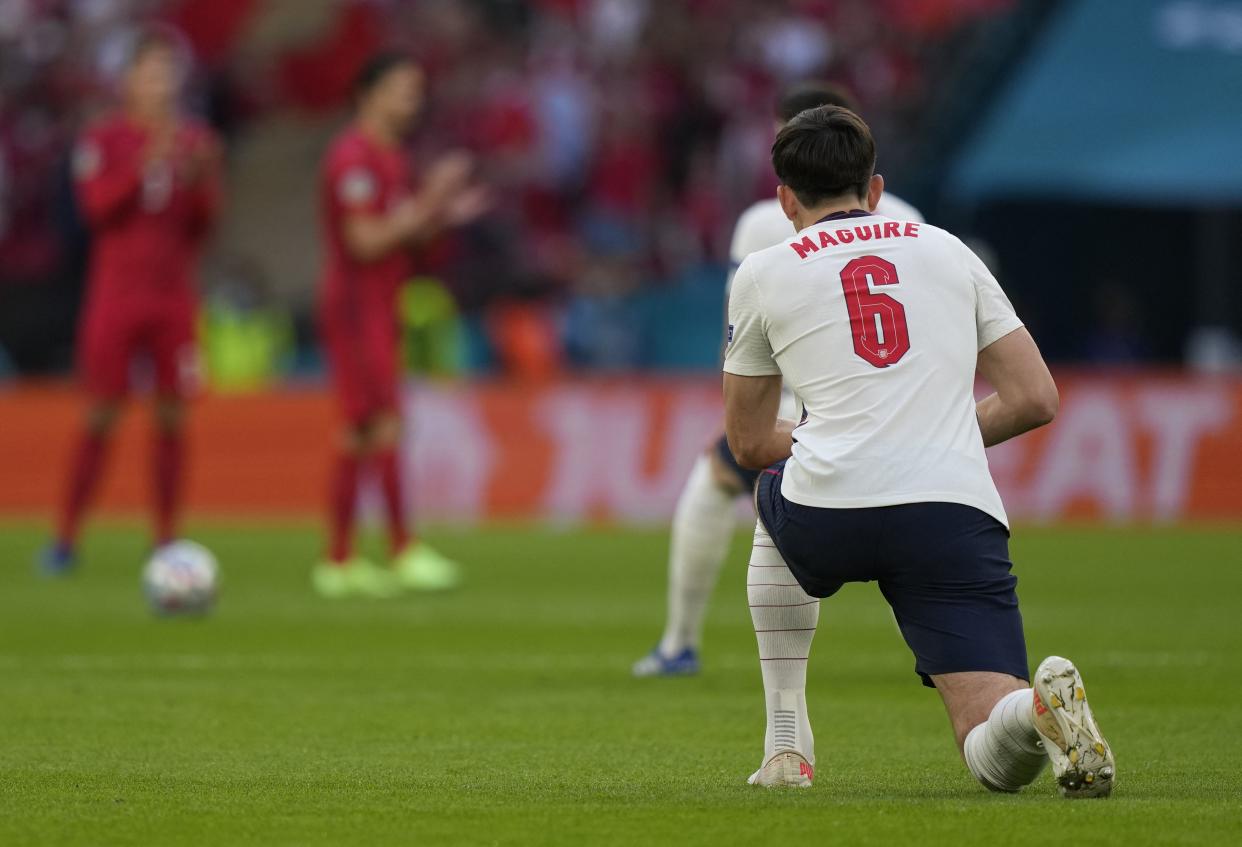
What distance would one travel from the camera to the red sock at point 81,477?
12031 millimetres

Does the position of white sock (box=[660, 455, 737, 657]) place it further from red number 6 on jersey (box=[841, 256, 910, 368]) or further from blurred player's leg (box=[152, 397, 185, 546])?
blurred player's leg (box=[152, 397, 185, 546])

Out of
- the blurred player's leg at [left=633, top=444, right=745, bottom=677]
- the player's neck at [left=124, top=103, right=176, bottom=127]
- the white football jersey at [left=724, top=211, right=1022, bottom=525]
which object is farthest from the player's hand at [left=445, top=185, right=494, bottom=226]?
the white football jersey at [left=724, top=211, right=1022, bottom=525]

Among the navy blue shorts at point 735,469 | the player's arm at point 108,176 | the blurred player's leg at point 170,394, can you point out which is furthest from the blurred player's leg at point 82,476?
the navy blue shorts at point 735,469

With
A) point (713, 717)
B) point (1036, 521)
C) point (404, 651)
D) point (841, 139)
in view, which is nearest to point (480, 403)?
point (1036, 521)

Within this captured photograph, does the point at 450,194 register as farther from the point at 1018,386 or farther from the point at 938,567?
the point at 938,567

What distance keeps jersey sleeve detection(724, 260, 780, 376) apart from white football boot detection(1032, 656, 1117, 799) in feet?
3.25

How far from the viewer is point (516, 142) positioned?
19562 mm

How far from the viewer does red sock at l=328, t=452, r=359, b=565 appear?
11.2m

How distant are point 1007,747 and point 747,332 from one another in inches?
44.9

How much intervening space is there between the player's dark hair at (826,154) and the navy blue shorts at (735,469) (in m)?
2.45

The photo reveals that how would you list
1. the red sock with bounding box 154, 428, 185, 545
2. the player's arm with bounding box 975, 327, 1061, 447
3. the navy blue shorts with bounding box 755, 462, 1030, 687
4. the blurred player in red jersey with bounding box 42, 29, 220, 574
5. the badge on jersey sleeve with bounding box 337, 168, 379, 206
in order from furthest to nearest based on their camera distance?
1. the blurred player in red jersey with bounding box 42, 29, 220, 574
2. the red sock with bounding box 154, 428, 185, 545
3. the badge on jersey sleeve with bounding box 337, 168, 379, 206
4. the player's arm with bounding box 975, 327, 1061, 447
5. the navy blue shorts with bounding box 755, 462, 1030, 687

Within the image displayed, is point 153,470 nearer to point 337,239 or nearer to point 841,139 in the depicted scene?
point 337,239

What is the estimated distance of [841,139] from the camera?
16.1 feet

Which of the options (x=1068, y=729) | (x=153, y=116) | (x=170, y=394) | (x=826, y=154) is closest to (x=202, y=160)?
(x=153, y=116)
